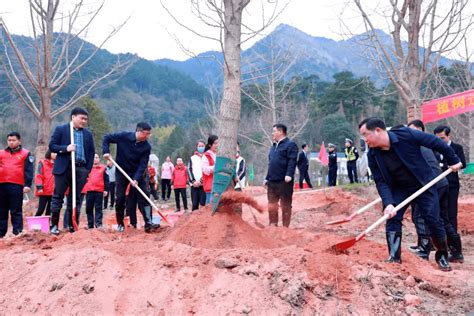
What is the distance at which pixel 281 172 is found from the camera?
7672 mm

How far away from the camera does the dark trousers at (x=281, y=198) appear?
771cm

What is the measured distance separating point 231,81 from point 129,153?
1922 millimetres

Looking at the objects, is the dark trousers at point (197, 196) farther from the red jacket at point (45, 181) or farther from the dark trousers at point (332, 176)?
the dark trousers at point (332, 176)

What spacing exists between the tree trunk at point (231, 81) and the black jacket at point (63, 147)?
1.97m

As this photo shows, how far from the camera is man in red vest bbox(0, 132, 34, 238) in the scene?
7.22 metres

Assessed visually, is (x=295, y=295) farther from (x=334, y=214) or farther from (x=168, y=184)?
(x=168, y=184)

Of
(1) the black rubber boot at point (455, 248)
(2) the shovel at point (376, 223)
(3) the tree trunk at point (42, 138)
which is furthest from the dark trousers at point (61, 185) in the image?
(3) the tree trunk at point (42, 138)

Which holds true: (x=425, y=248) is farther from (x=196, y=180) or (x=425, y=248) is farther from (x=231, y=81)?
(x=196, y=180)

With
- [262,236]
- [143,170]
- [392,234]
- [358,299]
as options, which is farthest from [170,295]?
[143,170]

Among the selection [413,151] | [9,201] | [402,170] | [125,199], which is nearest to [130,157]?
[125,199]

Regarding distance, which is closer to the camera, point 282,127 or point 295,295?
point 295,295

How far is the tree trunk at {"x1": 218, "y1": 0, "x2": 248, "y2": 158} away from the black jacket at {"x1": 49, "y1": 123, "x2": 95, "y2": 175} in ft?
6.45

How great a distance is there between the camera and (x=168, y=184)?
721 inches

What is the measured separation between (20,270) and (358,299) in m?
2.91
